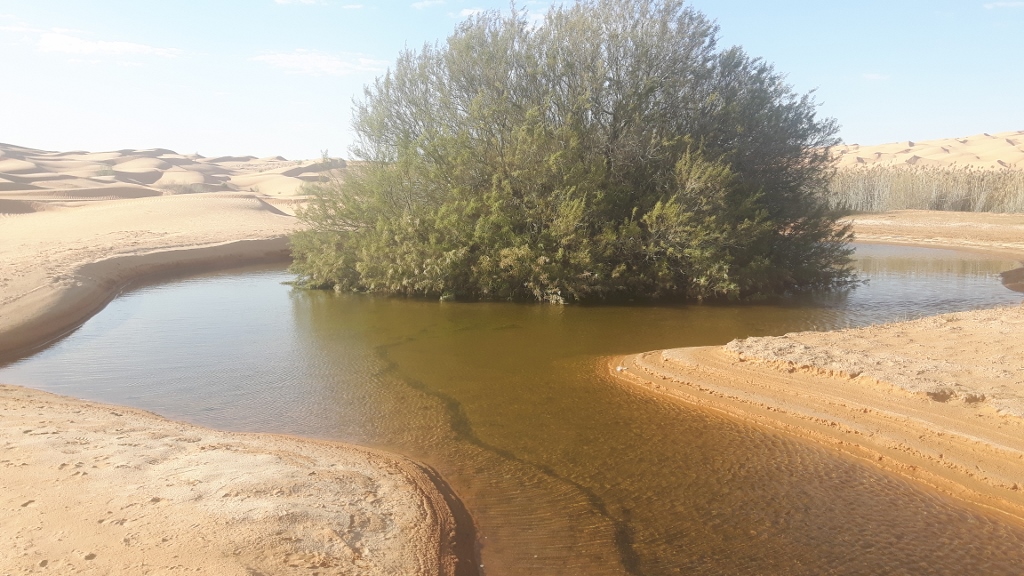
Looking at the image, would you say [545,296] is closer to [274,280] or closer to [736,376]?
[736,376]

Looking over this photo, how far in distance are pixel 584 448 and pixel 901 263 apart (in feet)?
63.0

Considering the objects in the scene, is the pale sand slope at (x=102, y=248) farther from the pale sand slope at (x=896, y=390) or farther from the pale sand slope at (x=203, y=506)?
the pale sand slope at (x=896, y=390)

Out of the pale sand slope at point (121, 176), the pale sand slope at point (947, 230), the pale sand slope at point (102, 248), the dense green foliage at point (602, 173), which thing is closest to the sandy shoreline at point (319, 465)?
the pale sand slope at point (102, 248)

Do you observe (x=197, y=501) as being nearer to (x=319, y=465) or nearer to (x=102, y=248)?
(x=319, y=465)

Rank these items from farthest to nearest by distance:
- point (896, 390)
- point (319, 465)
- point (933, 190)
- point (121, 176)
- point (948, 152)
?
A: point (948, 152)
point (121, 176)
point (933, 190)
point (896, 390)
point (319, 465)

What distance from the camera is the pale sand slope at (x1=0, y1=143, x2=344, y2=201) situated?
38312 millimetres

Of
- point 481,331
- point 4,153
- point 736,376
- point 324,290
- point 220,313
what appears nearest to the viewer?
point 736,376

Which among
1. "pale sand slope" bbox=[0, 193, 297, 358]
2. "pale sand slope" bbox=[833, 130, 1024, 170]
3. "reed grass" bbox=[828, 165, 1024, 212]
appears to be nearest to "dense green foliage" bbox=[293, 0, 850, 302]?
"pale sand slope" bbox=[0, 193, 297, 358]

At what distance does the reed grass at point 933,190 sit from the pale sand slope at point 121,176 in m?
29.5

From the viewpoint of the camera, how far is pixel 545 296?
1539cm

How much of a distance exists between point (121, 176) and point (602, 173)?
171ft

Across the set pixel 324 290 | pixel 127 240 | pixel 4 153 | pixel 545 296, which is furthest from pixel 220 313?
pixel 4 153

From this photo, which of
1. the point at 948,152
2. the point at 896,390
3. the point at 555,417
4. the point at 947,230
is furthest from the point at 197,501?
the point at 948,152

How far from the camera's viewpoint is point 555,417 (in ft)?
26.1
